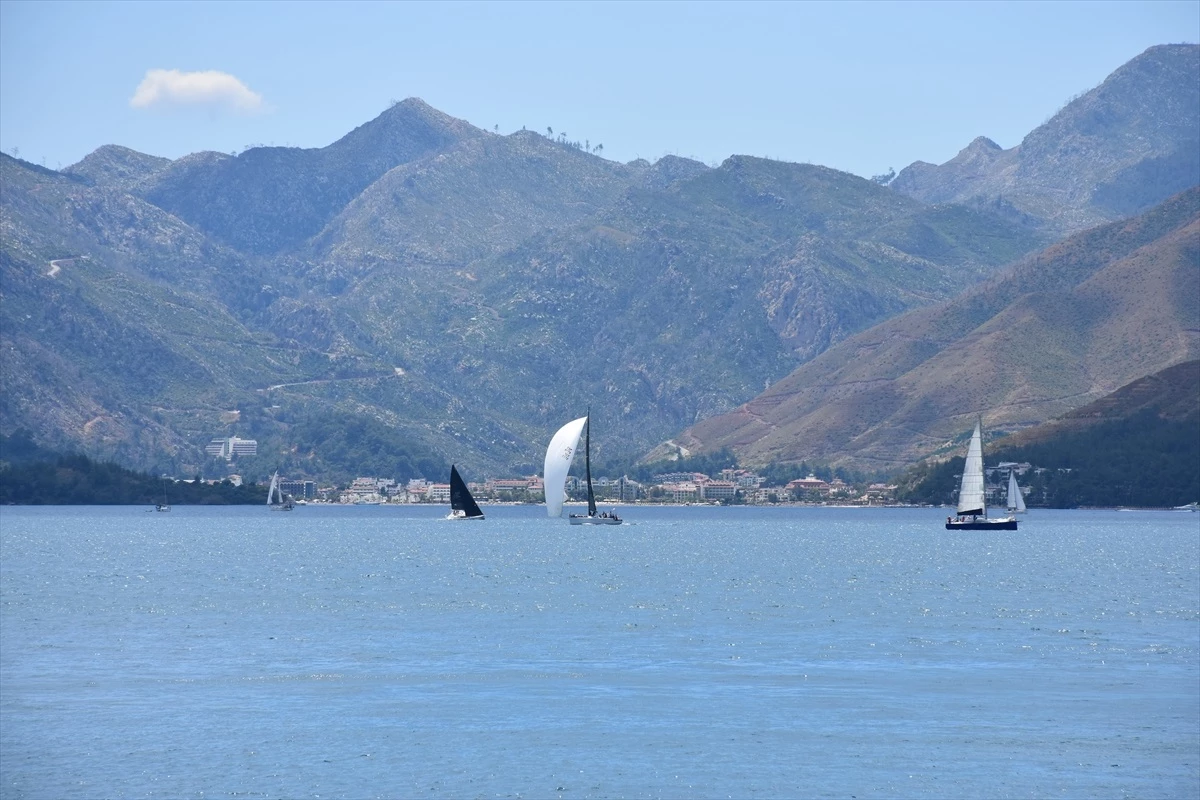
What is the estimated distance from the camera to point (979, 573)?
126875 millimetres

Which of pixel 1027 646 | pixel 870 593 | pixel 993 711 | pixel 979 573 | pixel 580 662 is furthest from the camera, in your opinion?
pixel 979 573

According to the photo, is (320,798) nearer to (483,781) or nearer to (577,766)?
(483,781)

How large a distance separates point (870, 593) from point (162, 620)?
41834mm

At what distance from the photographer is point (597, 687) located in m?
61.8

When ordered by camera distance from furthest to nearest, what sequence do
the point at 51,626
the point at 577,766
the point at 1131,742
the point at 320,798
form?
the point at 51,626
the point at 1131,742
the point at 577,766
the point at 320,798

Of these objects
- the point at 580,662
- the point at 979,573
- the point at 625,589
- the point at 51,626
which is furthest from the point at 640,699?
the point at 979,573

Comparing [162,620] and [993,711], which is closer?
[993,711]

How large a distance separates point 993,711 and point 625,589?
1998 inches

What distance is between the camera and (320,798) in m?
44.8

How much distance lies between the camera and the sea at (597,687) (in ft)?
155

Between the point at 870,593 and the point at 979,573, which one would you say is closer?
the point at 870,593

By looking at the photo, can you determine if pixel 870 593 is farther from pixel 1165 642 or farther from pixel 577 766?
pixel 577 766

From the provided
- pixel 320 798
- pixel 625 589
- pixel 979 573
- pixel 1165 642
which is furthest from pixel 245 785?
pixel 979 573

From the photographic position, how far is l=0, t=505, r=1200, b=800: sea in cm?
4734
